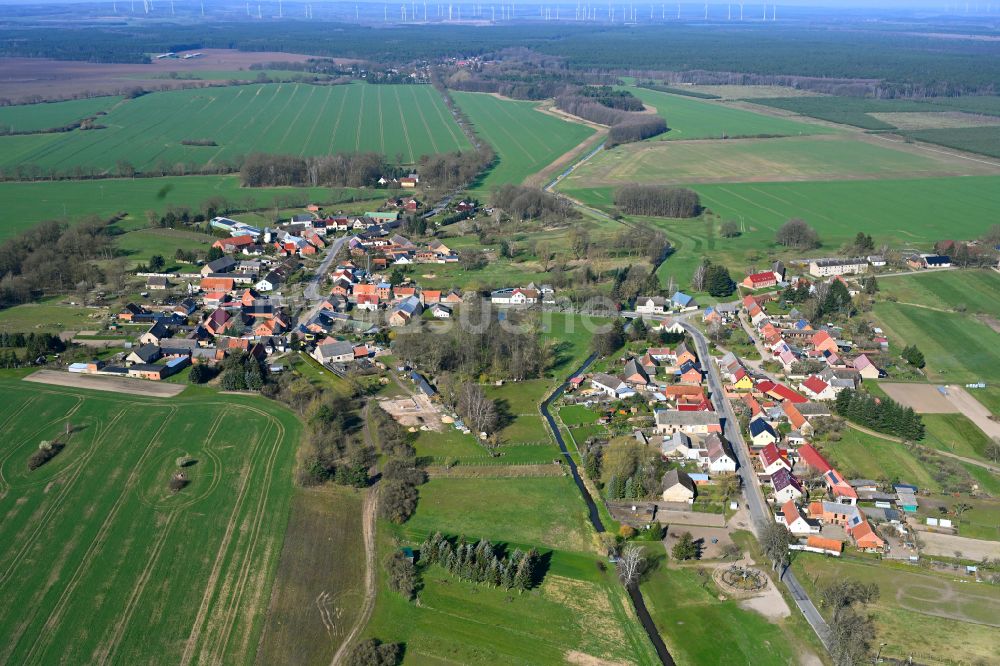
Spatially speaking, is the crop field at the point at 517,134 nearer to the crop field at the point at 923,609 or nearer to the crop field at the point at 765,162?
the crop field at the point at 765,162

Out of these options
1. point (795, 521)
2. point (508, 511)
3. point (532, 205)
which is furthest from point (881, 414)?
point (532, 205)

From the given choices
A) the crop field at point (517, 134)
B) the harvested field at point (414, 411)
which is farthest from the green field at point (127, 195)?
the harvested field at point (414, 411)

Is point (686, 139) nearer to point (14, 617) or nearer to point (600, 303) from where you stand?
point (600, 303)


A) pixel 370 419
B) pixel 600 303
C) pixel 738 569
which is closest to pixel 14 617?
pixel 370 419

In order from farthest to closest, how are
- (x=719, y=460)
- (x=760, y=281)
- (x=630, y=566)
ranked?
(x=760, y=281) < (x=719, y=460) < (x=630, y=566)

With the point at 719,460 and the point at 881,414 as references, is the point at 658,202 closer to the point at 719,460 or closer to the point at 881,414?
the point at 881,414
